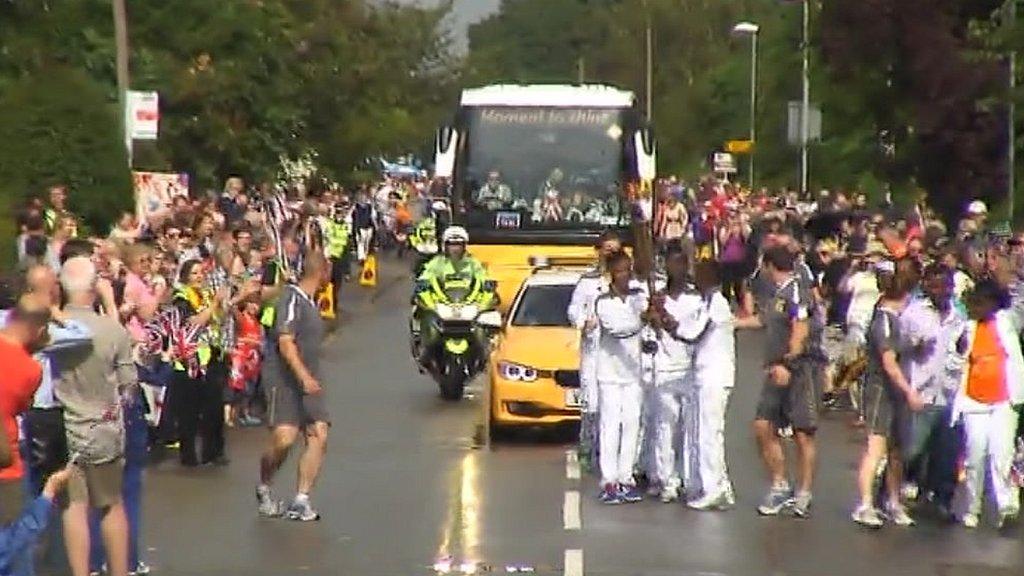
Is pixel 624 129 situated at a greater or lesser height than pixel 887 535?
greater

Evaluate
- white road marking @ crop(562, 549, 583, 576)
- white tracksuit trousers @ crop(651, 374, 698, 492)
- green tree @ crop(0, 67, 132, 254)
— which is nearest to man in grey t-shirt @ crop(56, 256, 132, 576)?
white road marking @ crop(562, 549, 583, 576)

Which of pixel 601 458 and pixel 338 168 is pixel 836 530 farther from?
pixel 338 168

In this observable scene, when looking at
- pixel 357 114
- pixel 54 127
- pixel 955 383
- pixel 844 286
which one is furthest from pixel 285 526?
pixel 357 114

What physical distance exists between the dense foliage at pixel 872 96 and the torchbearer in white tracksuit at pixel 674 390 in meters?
13.9

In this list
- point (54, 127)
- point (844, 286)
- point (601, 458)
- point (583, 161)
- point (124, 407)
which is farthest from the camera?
point (583, 161)

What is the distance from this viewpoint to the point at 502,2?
6752 inches

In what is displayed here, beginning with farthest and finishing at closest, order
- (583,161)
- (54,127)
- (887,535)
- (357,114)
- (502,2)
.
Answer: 1. (502,2)
2. (357,114)
3. (583,161)
4. (54,127)
5. (887,535)

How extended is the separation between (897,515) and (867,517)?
0.40m

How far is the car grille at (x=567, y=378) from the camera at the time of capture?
64.2 ft

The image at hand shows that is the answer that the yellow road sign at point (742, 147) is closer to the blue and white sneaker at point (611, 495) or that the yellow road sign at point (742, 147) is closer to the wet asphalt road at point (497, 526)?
the wet asphalt road at point (497, 526)

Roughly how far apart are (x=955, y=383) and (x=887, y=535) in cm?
116

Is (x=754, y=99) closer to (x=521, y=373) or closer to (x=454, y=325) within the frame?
(x=454, y=325)

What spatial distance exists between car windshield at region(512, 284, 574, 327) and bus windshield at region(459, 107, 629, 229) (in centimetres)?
943

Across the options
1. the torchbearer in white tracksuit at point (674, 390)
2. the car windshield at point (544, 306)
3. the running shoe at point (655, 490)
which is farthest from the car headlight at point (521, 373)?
the torchbearer in white tracksuit at point (674, 390)
